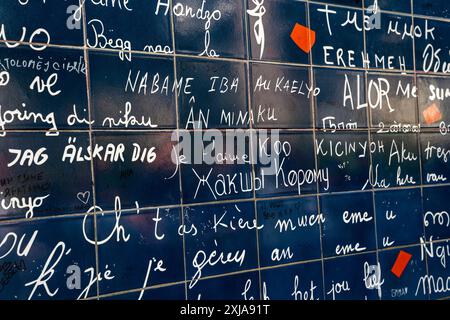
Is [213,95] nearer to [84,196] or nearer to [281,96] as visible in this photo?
[281,96]

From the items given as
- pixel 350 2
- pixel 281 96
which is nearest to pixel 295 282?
pixel 281 96

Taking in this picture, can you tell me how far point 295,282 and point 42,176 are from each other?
1.64 meters

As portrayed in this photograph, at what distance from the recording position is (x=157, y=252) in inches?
112

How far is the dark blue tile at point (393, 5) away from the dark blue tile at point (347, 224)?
1.28 metres

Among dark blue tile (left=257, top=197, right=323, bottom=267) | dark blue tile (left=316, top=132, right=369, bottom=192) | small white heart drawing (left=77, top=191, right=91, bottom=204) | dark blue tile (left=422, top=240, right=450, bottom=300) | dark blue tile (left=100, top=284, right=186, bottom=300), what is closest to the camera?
small white heart drawing (left=77, top=191, right=91, bottom=204)

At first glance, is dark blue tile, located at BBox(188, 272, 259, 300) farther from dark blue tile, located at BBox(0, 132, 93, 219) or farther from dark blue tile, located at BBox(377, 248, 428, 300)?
dark blue tile, located at BBox(377, 248, 428, 300)

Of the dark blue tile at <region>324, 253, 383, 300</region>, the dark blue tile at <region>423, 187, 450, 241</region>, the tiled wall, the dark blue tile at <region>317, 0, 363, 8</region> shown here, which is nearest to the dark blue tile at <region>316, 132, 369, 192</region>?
the tiled wall

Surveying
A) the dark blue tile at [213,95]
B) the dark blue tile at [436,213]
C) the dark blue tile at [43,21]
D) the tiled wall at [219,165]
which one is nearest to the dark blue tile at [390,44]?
the tiled wall at [219,165]

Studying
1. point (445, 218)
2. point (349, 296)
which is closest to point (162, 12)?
point (349, 296)

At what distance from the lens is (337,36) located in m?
3.43

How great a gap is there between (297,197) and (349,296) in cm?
77

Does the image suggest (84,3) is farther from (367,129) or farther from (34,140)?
(367,129)

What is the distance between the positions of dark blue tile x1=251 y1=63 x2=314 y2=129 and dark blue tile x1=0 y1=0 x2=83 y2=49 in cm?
106

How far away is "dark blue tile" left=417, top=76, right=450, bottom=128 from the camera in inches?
148
